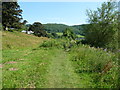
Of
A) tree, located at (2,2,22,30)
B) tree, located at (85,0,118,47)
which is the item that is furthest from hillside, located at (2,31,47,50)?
tree, located at (85,0,118,47)

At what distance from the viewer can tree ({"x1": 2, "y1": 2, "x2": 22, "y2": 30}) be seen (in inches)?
1262

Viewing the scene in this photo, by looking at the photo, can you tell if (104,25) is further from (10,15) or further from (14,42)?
(10,15)

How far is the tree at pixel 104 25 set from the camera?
67.3 feet

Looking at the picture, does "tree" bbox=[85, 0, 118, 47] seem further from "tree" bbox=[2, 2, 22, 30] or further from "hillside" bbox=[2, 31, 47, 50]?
"tree" bbox=[2, 2, 22, 30]

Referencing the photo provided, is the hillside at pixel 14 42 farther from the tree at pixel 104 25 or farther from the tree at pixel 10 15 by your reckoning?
the tree at pixel 104 25

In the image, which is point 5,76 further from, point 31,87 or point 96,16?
point 96,16

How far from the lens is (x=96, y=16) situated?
838 inches

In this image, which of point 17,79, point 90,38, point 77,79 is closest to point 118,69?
point 77,79

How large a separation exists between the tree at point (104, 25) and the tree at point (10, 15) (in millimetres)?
19590

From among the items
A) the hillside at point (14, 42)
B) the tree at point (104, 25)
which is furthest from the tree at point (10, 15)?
the tree at point (104, 25)

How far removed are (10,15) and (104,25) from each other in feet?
69.9

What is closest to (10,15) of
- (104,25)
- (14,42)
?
(14,42)

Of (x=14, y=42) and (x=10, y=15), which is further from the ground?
(x=10, y=15)

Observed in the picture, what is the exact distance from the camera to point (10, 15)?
107 ft
